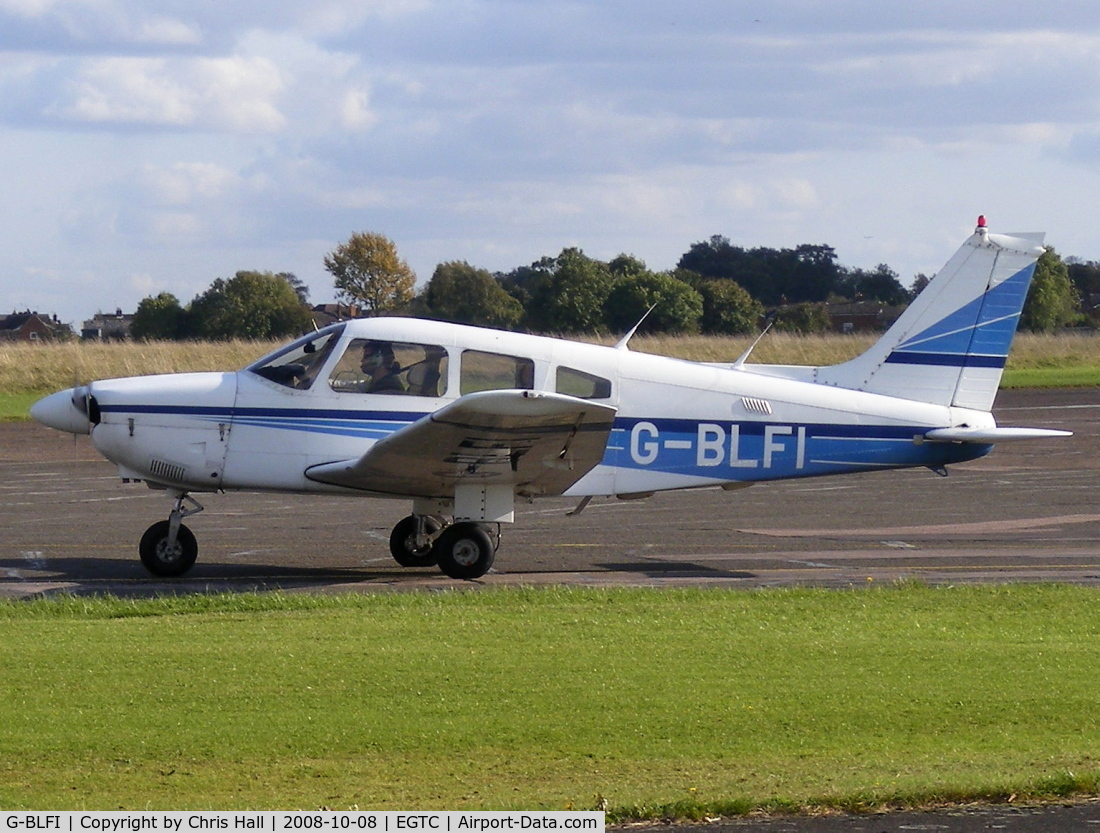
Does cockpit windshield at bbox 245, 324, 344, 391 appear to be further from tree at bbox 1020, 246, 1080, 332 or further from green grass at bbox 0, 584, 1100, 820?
tree at bbox 1020, 246, 1080, 332

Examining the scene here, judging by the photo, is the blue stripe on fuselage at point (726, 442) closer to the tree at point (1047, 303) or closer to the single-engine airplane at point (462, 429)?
the single-engine airplane at point (462, 429)

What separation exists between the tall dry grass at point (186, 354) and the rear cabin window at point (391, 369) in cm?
1364

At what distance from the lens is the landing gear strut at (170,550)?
12414 millimetres

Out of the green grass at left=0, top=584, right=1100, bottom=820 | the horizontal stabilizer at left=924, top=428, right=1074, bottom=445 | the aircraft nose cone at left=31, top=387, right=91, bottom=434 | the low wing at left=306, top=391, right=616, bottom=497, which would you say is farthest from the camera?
the horizontal stabilizer at left=924, top=428, right=1074, bottom=445

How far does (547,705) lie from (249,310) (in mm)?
19730

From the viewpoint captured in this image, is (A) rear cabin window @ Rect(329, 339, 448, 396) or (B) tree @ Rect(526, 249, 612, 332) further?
(B) tree @ Rect(526, 249, 612, 332)

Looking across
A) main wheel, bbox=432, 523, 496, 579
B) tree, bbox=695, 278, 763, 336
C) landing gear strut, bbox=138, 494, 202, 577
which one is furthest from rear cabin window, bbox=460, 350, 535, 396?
tree, bbox=695, 278, 763, 336

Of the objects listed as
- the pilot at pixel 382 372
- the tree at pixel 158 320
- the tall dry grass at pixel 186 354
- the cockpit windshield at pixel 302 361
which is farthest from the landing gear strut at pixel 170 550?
the tree at pixel 158 320

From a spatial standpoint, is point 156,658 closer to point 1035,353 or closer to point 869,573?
point 869,573

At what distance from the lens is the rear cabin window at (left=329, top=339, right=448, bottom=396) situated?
12484 mm

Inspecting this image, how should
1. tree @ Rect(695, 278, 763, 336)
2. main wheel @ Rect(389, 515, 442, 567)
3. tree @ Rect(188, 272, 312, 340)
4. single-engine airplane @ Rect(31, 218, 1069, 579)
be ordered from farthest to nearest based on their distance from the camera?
tree @ Rect(695, 278, 763, 336), tree @ Rect(188, 272, 312, 340), main wheel @ Rect(389, 515, 442, 567), single-engine airplane @ Rect(31, 218, 1069, 579)

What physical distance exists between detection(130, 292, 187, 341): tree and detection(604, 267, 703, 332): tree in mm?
8816

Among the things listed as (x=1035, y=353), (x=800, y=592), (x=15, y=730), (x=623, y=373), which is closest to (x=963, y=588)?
(x=800, y=592)
